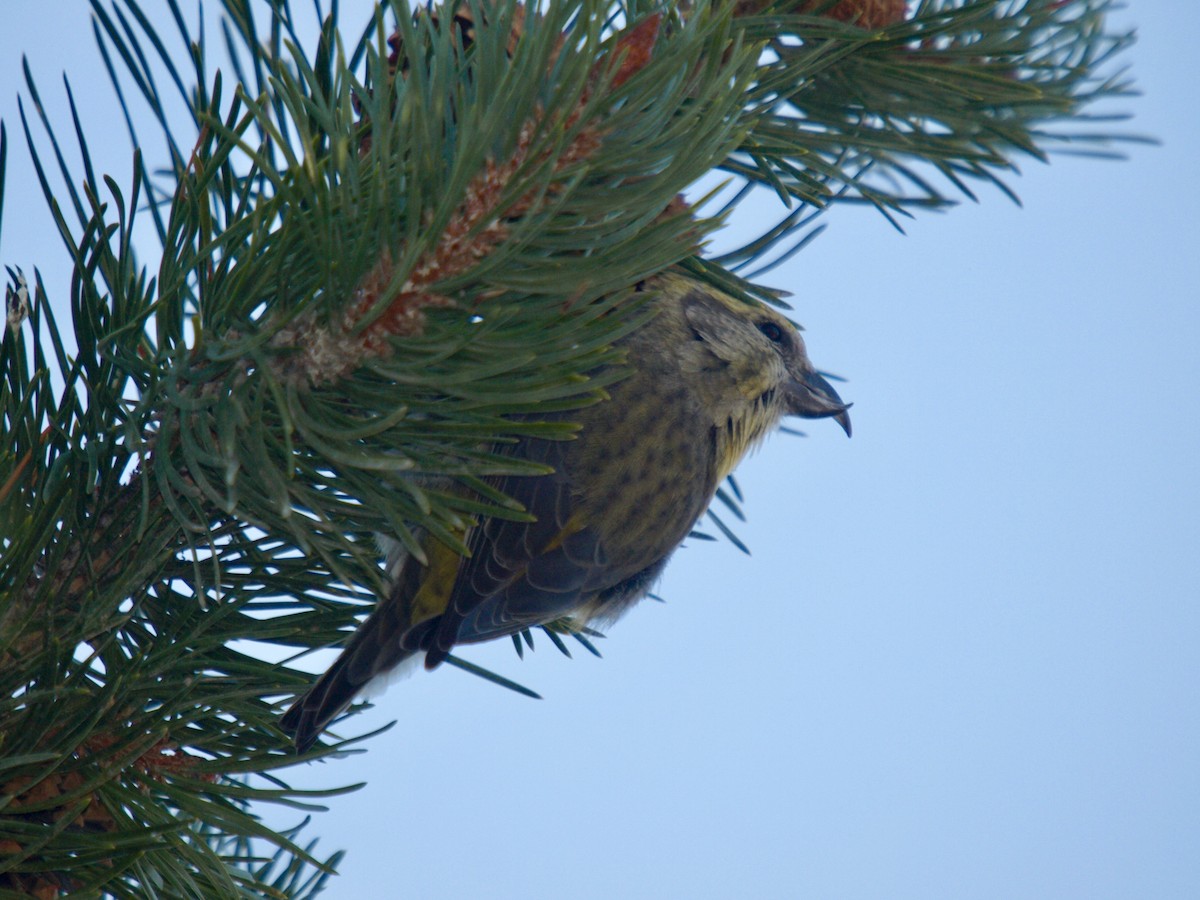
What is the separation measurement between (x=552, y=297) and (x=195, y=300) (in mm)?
445

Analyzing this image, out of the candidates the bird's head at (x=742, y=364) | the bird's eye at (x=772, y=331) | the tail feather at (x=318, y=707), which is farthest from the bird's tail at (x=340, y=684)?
the bird's eye at (x=772, y=331)

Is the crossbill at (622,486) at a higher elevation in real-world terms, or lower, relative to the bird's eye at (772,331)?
lower

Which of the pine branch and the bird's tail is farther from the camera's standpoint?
the bird's tail

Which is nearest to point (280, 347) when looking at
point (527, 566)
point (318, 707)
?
point (318, 707)

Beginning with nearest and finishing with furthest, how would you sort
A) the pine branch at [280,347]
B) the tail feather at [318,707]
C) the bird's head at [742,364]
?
the pine branch at [280,347], the tail feather at [318,707], the bird's head at [742,364]

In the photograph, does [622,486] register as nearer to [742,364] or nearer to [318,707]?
[742,364]

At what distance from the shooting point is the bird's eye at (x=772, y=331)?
8.19 ft

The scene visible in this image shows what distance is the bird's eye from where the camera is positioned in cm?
250

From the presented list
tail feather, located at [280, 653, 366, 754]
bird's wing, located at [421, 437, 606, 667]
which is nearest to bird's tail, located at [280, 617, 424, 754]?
tail feather, located at [280, 653, 366, 754]

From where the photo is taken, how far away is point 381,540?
1.87 meters

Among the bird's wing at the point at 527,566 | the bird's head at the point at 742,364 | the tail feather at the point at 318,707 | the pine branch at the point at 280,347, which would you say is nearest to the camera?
the pine branch at the point at 280,347

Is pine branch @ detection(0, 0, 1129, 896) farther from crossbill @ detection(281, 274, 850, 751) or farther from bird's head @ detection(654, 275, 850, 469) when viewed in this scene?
bird's head @ detection(654, 275, 850, 469)

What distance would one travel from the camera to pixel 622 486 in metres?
2.17

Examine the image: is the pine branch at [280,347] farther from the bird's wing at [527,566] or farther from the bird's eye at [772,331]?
the bird's eye at [772,331]
